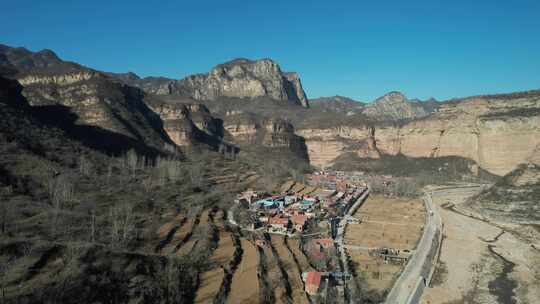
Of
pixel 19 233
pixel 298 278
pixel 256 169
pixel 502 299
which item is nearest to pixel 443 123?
pixel 256 169

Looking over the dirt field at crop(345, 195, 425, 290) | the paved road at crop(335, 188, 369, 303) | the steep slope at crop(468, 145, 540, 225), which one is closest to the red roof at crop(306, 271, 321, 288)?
the paved road at crop(335, 188, 369, 303)

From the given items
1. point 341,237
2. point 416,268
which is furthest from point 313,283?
point 341,237

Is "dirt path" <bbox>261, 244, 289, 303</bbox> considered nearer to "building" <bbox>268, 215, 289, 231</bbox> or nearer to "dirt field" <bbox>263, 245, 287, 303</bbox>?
"dirt field" <bbox>263, 245, 287, 303</bbox>

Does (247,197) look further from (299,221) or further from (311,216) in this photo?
(299,221)

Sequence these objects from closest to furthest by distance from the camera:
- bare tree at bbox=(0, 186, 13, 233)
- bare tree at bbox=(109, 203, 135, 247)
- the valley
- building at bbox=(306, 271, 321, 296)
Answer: the valley
building at bbox=(306, 271, 321, 296)
bare tree at bbox=(0, 186, 13, 233)
bare tree at bbox=(109, 203, 135, 247)

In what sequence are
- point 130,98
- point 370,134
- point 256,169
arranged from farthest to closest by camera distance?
1. point 370,134
2. point 130,98
3. point 256,169

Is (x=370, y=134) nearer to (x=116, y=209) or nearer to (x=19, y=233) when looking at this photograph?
(x=116, y=209)

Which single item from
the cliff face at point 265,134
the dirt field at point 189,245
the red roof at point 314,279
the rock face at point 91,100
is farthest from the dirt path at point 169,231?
the cliff face at point 265,134
